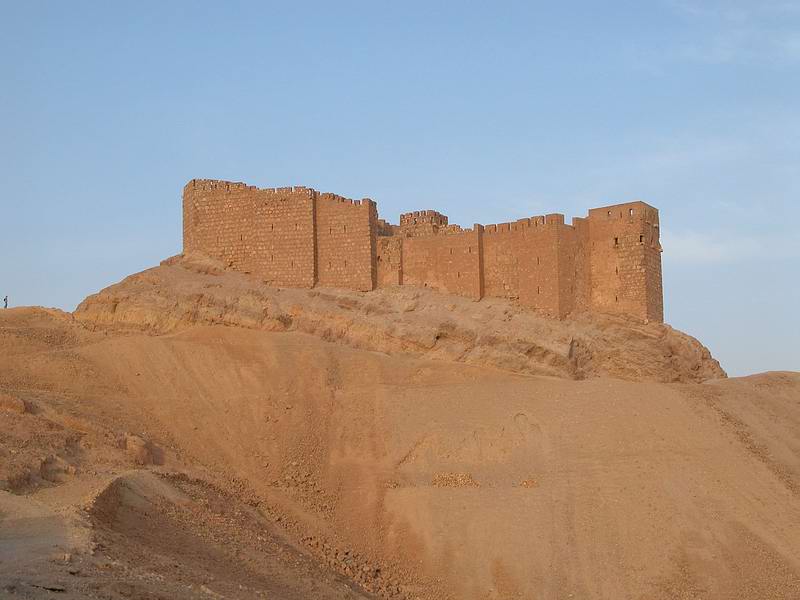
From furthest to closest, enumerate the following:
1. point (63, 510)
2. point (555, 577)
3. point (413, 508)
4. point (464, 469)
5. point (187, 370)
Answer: point (187, 370), point (464, 469), point (413, 508), point (555, 577), point (63, 510)

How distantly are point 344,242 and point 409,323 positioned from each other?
2.82 metres

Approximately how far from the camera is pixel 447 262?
93.7ft

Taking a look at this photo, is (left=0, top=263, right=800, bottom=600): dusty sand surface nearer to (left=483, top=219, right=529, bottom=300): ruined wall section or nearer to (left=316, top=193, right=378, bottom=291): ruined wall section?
(left=316, top=193, right=378, bottom=291): ruined wall section

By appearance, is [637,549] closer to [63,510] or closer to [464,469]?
[464,469]

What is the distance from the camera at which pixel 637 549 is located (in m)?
20.8

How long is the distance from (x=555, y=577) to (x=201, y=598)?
9.04 metres

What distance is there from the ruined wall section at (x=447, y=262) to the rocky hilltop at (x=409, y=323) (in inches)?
17.9

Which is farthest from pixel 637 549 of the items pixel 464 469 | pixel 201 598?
pixel 201 598

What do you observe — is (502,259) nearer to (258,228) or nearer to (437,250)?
(437,250)

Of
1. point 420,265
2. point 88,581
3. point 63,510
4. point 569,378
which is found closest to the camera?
point 88,581

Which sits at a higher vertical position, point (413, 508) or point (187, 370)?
point (187, 370)

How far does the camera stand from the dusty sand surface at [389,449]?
18.6 metres

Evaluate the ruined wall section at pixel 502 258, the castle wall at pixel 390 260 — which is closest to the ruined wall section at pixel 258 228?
the castle wall at pixel 390 260

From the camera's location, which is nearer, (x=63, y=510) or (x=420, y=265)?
(x=63, y=510)
